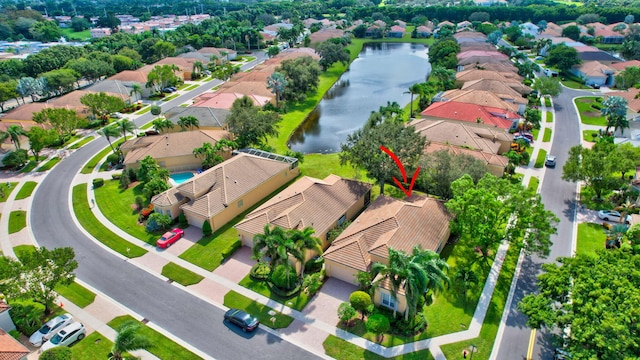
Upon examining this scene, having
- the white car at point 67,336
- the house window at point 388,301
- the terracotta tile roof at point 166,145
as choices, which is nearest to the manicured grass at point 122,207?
the terracotta tile roof at point 166,145

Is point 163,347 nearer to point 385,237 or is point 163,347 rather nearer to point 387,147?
point 385,237

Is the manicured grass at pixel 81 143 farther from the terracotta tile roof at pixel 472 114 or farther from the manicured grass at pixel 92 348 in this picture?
the terracotta tile roof at pixel 472 114

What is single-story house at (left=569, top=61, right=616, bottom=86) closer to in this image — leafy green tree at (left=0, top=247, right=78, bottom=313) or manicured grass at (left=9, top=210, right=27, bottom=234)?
leafy green tree at (left=0, top=247, right=78, bottom=313)

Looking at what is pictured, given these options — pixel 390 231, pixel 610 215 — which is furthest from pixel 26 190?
pixel 610 215

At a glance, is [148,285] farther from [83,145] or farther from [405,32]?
[405,32]

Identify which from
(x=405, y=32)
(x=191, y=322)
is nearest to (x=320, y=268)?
(x=191, y=322)

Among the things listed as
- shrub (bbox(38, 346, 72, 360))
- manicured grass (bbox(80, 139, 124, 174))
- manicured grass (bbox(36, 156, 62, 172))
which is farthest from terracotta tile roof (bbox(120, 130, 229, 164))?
shrub (bbox(38, 346, 72, 360))
